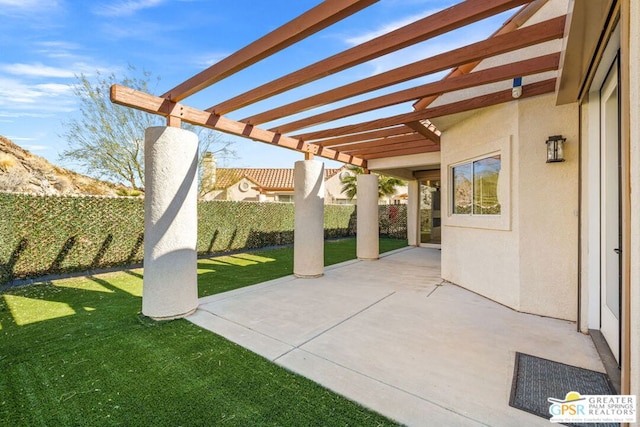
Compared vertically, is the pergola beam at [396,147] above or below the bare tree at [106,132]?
below

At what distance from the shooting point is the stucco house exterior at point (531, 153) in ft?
8.71

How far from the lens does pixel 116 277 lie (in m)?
8.27

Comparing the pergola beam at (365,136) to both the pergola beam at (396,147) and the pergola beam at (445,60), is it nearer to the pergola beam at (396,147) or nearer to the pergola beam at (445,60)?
the pergola beam at (396,147)

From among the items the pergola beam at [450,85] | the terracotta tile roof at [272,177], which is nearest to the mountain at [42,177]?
the terracotta tile roof at [272,177]

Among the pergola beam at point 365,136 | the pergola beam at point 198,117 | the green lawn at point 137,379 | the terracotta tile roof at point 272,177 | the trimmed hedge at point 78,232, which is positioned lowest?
the green lawn at point 137,379

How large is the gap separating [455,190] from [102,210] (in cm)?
1052

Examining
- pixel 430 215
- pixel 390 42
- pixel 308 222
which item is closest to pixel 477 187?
pixel 308 222

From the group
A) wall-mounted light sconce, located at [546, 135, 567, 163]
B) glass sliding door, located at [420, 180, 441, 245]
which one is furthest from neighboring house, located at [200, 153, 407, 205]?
wall-mounted light sconce, located at [546, 135, 567, 163]

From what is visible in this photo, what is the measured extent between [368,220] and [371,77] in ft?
22.8

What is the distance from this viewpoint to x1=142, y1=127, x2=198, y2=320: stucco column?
4.91m

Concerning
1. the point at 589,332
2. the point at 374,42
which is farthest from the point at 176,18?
the point at 589,332

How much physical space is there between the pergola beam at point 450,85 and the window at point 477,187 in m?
2.16

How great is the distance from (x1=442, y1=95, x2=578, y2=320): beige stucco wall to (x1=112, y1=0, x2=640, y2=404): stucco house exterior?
0.07 ft

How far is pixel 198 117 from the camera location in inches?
227
